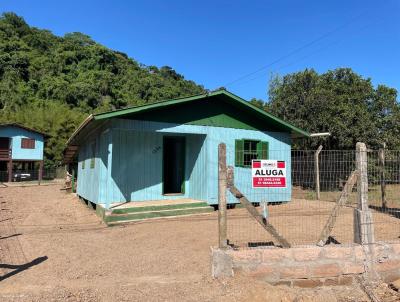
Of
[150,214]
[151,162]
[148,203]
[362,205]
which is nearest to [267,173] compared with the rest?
[362,205]

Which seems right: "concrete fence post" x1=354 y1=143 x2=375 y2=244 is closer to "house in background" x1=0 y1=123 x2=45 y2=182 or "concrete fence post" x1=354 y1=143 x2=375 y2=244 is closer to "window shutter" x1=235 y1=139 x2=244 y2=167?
"window shutter" x1=235 y1=139 x2=244 y2=167

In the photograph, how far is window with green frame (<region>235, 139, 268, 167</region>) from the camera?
41.2ft

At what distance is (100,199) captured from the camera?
10906 millimetres

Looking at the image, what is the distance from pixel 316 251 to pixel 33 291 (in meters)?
4.02

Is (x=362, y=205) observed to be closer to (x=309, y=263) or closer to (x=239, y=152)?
(x=309, y=263)

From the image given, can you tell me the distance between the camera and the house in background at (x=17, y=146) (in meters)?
33.8

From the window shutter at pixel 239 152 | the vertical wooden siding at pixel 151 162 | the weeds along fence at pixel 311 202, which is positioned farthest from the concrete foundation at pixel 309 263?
the window shutter at pixel 239 152

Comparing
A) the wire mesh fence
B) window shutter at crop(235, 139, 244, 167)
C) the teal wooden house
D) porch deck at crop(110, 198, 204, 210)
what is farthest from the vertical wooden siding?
the wire mesh fence

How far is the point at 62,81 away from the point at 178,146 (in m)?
51.7

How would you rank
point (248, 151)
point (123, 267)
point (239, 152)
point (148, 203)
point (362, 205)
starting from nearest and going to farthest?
point (362, 205)
point (123, 267)
point (148, 203)
point (239, 152)
point (248, 151)

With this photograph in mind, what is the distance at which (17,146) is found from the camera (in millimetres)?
34656

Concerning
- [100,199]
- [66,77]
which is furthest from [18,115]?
[100,199]

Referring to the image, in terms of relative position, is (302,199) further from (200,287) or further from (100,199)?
(200,287)

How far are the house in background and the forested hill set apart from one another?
6147 mm
